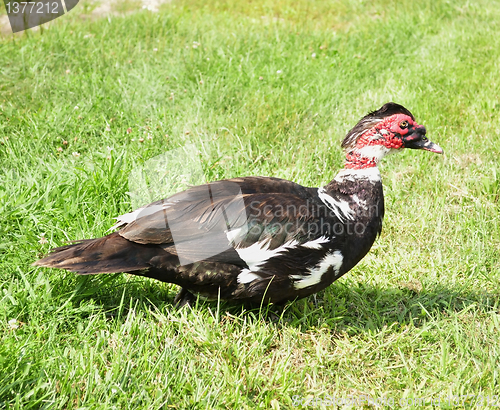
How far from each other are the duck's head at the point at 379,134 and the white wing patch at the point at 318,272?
0.58m

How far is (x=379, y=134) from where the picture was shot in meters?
2.87

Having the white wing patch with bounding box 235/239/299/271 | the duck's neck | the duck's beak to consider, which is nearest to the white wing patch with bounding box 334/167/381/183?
the duck's neck

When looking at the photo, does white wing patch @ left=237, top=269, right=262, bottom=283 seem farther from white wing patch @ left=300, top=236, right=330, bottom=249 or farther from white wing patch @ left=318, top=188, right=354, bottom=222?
white wing patch @ left=318, top=188, right=354, bottom=222

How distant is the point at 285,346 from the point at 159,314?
70 centimetres

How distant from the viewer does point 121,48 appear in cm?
570

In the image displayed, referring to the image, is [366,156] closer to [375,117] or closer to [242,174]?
[375,117]

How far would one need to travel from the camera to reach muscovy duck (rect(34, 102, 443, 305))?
101 inches

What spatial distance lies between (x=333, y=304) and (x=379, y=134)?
1.05 metres

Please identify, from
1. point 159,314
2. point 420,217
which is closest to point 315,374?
point 159,314

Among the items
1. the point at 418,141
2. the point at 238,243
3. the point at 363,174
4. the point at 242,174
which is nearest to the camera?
the point at 238,243

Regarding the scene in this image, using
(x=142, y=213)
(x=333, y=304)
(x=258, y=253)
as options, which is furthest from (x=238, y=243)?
(x=333, y=304)

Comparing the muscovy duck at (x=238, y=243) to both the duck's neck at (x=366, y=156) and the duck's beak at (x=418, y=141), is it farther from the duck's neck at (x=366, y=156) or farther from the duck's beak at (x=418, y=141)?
the duck's beak at (x=418, y=141)

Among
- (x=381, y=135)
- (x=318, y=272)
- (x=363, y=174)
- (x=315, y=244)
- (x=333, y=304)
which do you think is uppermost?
(x=381, y=135)

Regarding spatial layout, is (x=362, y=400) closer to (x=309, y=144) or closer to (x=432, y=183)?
(x=432, y=183)
